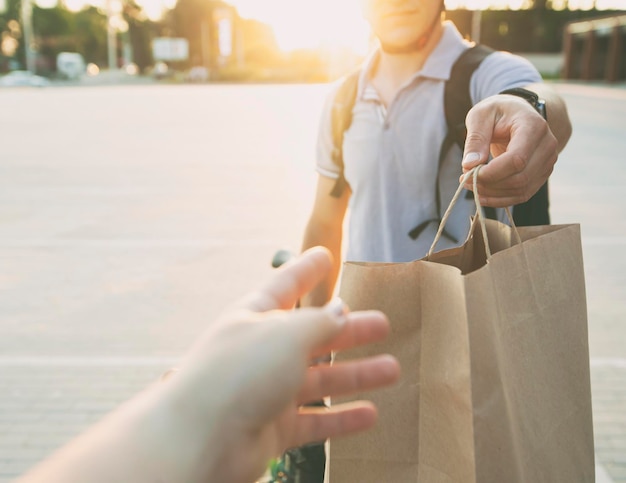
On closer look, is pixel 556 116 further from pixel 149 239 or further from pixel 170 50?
pixel 170 50

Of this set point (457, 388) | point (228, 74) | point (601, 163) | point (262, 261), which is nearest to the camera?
point (457, 388)

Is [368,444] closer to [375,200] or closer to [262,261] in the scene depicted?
[375,200]

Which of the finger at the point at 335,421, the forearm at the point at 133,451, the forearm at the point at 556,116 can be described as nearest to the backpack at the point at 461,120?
the forearm at the point at 556,116

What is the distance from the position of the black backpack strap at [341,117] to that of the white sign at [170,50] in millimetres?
74250

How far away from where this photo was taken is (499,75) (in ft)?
6.08

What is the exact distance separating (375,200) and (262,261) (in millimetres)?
4027

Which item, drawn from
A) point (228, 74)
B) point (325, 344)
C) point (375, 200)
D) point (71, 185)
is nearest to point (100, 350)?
point (375, 200)

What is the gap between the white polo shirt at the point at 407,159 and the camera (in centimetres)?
195

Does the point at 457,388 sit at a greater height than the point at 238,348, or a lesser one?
lesser

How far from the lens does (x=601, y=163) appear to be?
37.2 feet

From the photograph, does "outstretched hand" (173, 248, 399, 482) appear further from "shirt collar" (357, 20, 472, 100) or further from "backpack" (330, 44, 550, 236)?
"shirt collar" (357, 20, 472, 100)

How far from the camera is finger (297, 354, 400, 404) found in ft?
2.76

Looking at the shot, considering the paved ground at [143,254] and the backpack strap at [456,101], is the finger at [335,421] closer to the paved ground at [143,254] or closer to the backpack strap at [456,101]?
the backpack strap at [456,101]

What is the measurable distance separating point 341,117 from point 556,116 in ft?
2.34
